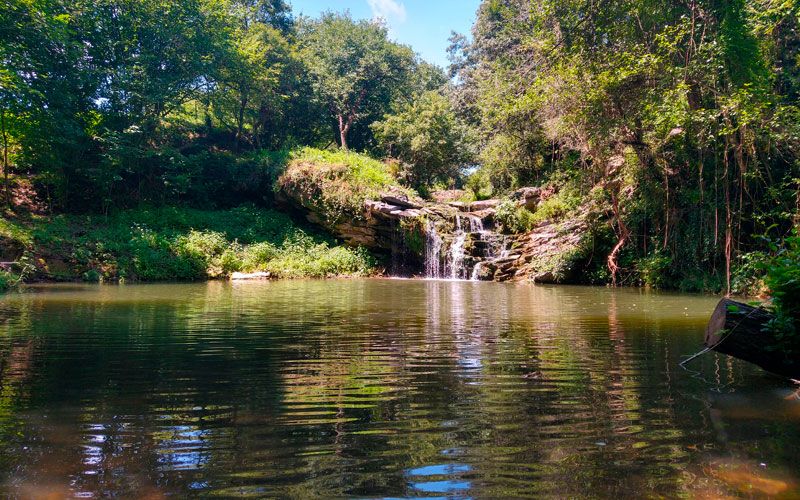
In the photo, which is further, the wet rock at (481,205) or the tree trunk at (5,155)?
the wet rock at (481,205)

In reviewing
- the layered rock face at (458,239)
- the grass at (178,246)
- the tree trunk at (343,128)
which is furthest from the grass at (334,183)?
the tree trunk at (343,128)

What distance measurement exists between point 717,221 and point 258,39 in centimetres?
2814

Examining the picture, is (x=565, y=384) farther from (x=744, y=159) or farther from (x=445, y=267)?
(x=445, y=267)

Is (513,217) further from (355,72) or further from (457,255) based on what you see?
(355,72)

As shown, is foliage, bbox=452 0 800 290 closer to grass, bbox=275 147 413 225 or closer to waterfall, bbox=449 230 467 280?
waterfall, bbox=449 230 467 280

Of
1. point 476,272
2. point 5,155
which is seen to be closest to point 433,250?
point 476,272

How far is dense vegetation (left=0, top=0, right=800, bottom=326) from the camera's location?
14.1 m

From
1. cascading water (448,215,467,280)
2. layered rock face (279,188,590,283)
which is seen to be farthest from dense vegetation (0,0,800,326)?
cascading water (448,215,467,280)

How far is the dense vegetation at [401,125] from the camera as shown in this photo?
46.2 feet

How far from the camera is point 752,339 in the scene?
4.52 meters

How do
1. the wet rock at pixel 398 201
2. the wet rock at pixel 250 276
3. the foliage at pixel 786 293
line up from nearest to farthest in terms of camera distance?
the foliage at pixel 786 293 < the wet rock at pixel 250 276 < the wet rock at pixel 398 201

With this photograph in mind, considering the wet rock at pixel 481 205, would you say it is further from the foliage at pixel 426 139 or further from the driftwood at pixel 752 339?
the driftwood at pixel 752 339

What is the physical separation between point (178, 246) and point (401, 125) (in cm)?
1479

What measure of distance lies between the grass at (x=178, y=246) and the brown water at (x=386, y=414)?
47.3 ft
